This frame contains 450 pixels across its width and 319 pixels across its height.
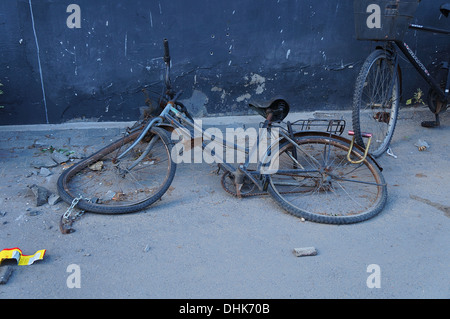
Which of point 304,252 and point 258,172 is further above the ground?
point 258,172

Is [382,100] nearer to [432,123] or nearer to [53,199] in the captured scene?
[432,123]

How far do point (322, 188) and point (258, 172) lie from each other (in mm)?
654

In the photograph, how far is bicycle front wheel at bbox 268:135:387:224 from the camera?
3512mm

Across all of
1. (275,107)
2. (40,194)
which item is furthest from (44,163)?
(275,107)

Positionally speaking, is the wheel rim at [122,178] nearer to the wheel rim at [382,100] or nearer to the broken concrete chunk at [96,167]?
the broken concrete chunk at [96,167]

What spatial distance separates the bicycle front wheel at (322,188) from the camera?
3.51m

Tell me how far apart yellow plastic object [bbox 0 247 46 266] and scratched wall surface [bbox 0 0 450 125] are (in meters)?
2.62

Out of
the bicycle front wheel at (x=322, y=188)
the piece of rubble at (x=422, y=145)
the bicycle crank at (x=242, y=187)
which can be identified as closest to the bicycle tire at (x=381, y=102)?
the piece of rubble at (x=422, y=145)

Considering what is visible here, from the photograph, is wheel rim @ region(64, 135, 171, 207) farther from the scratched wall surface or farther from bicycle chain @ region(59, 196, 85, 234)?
the scratched wall surface

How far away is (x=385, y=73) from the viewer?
15.2 ft

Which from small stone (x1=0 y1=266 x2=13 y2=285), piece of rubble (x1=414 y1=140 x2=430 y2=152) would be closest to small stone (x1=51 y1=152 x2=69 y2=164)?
small stone (x1=0 y1=266 x2=13 y2=285)

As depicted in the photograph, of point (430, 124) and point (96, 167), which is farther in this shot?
point (430, 124)

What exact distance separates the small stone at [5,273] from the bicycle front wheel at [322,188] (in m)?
2.11
